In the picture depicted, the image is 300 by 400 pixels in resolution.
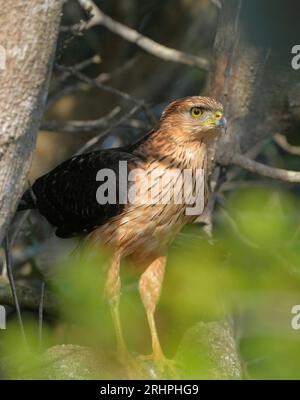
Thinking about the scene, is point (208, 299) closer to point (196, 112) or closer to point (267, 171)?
point (196, 112)

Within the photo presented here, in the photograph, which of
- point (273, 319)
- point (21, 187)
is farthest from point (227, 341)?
point (21, 187)

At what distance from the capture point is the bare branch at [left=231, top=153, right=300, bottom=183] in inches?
264

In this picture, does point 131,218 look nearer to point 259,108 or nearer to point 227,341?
point 227,341

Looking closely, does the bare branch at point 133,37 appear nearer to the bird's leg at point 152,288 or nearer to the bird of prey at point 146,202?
the bird of prey at point 146,202

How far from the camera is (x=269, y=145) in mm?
9461

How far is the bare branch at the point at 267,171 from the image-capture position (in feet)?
22.0

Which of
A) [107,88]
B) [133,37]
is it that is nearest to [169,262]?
[107,88]

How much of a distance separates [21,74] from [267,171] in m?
2.85

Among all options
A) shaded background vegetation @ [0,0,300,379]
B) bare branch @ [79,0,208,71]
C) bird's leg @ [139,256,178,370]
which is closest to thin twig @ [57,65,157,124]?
shaded background vegetation @ [0,0,300,379]

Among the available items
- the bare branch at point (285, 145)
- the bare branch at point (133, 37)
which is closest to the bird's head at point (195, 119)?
the bare branch at point (133, 37)

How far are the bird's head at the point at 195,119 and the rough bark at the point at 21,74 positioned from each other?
6.29 feet

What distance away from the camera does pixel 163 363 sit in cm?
602

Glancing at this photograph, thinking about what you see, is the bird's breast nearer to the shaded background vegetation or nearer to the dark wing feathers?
the dark wing feathers

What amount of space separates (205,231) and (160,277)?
0.88 meters
